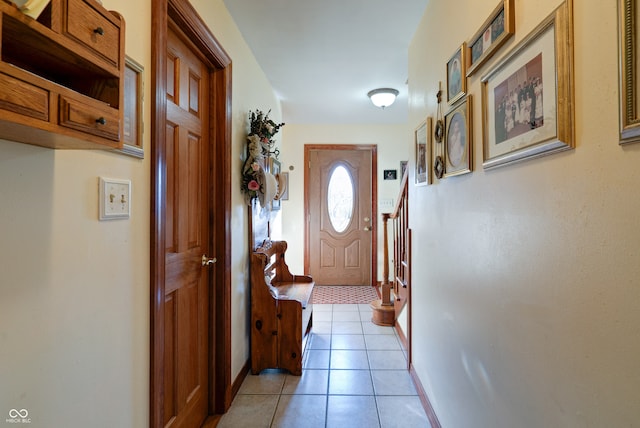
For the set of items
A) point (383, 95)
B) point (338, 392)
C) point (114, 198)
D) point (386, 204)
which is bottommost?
point (338, 392)

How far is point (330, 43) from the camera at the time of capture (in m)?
2.39

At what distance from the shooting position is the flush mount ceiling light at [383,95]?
3.34 m

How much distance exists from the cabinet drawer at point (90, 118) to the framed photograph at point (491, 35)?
1.12 meters

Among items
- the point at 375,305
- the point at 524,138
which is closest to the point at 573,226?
the point at 524,138

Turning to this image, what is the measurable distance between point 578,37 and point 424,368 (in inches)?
73.1

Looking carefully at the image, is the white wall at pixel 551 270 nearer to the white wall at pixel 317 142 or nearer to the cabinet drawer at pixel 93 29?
the cabinet drawer at pixel 93 29

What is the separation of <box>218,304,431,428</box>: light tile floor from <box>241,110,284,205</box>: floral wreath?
1324mm

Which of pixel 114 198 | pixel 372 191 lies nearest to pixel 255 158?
pixel 114 198

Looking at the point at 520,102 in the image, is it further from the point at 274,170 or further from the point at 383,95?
the point at 383,95

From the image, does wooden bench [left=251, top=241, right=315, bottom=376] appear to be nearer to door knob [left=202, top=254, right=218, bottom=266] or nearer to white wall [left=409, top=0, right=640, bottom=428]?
door knob [left=202, top=254, right=218, bottom=266]

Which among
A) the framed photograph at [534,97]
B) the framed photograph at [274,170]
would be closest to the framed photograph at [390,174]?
the framed photograph at [274,170]

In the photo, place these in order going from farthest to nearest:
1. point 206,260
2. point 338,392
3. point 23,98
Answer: point 338,392 < point 206,260 < point 23,98

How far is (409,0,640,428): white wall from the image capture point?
0.63 m

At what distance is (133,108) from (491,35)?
1243 mm
